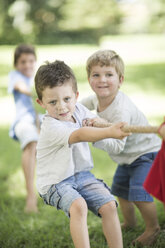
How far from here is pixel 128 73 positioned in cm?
1427

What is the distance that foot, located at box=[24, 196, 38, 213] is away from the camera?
4.11m

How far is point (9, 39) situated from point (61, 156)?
2640 centimetres

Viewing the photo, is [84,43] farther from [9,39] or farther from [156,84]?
[156,84]

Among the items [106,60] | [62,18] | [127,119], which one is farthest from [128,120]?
[62,18]

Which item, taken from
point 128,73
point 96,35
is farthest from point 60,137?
point 96,35

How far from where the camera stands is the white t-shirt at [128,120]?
299cm

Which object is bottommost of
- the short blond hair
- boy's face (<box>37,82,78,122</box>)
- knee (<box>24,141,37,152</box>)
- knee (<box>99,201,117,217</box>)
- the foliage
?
knee (<box>99,201,117,217</box>)

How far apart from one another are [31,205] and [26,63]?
1729mm

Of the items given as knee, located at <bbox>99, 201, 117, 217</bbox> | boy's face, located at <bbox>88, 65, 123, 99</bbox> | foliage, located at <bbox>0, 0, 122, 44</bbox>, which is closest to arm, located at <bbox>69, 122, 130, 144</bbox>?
knee, located at <bbox>99, 201, 117, 217</bbox>

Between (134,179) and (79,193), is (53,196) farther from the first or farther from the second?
(134,179)

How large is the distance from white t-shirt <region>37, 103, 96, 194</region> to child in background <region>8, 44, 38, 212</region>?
1.57 m

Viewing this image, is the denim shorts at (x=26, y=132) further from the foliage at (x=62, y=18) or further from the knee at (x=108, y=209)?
the foliage at (x=62, y=18)

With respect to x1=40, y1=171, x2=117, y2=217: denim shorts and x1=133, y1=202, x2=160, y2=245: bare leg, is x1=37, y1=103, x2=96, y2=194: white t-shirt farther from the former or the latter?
x1=133, y1=202, x2=160, y2=245: bare leg

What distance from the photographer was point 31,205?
415 centimetres
